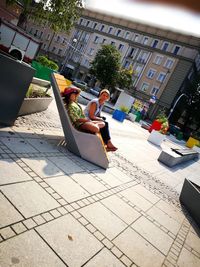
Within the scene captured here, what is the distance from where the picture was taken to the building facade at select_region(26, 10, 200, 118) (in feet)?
137

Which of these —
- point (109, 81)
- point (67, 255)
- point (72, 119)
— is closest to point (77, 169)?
point (72, 119)

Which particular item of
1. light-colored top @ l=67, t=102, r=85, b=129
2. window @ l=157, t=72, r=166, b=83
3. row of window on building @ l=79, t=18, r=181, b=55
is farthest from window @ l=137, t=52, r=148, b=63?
light-colored top @ l=67, t=102, r=85, b=129

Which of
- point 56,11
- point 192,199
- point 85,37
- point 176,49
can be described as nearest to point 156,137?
point 56,11

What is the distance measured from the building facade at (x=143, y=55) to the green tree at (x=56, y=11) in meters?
29.7

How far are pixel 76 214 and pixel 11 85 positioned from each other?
9.02ft

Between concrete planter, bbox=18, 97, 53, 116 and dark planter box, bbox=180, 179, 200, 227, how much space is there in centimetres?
437

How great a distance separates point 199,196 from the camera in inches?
195

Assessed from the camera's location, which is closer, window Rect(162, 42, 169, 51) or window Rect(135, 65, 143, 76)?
window Rect(162, 42, 169, 51)

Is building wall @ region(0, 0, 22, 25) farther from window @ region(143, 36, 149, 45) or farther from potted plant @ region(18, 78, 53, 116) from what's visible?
window @ region(143, 36, 149, 45)

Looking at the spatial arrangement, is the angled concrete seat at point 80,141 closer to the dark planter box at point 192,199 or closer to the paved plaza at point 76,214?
the paved plaza at point 76,214

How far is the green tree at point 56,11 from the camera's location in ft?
29.8

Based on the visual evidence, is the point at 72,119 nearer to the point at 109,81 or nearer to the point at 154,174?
the point at 154,174

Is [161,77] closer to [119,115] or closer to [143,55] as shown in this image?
[143,55]

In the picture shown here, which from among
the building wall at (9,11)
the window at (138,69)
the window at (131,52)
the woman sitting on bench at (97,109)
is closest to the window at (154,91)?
the window at (138,69)
